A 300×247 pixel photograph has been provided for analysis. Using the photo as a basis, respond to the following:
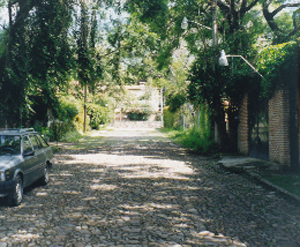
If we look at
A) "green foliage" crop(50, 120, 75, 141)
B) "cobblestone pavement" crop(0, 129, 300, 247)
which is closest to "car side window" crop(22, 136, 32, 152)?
"cobblestone pavement" crop(0, 129, 300, 247)

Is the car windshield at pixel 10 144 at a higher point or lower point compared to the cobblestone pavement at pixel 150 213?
higher

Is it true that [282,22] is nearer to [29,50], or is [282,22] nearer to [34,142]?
[29,50]

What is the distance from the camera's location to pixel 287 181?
389 inches

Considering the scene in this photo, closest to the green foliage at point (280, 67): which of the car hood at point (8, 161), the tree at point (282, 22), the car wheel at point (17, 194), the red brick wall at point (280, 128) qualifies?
the red brick wall at point (280, 128)

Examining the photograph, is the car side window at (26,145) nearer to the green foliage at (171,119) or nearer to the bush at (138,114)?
the green foliage at (171,119)

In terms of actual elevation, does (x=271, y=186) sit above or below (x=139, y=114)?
below

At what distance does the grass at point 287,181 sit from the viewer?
344 inches

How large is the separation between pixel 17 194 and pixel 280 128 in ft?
28.3

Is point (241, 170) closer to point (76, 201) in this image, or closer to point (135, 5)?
point (76, 201)

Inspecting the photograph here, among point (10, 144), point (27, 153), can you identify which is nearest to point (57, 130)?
point (10, 144)

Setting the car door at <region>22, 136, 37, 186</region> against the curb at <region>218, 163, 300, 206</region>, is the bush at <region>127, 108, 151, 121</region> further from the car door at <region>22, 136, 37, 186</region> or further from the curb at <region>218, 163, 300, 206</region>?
the car door at <region>22, 136, 37, 186</region>

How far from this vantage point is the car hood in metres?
7.24

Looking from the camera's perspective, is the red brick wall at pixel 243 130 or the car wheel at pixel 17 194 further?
the red brick wall at pixel 243 130

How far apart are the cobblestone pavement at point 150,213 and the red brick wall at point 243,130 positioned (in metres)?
5.01
